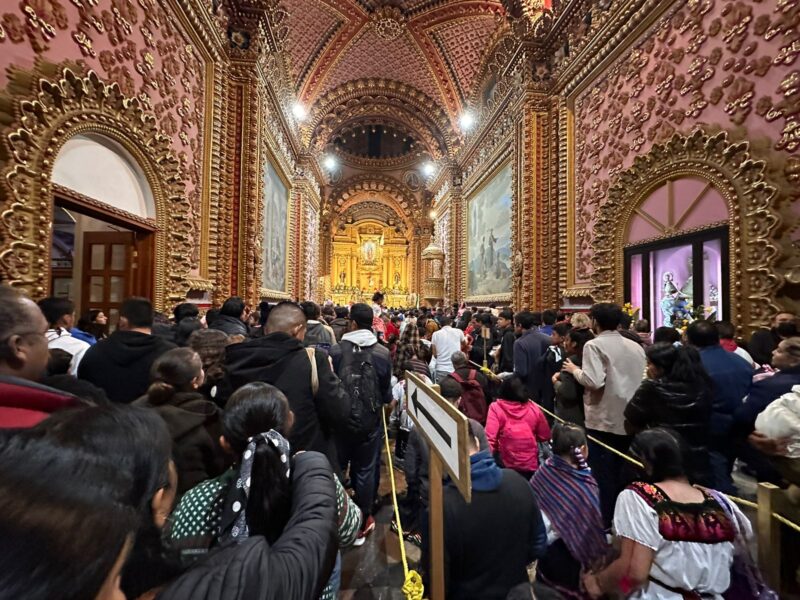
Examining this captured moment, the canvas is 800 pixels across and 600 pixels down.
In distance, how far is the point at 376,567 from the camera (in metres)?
2.46

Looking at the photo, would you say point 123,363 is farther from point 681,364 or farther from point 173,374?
point 681,364

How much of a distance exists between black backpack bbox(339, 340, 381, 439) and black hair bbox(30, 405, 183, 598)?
196 centimetres

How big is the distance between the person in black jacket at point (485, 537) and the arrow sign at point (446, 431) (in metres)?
0.27

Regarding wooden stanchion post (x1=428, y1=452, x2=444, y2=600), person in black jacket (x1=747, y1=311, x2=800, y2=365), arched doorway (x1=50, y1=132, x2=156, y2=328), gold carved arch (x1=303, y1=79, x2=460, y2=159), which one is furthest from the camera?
gold carved arch (x1=303, y1=79, x2=460, y2=159)

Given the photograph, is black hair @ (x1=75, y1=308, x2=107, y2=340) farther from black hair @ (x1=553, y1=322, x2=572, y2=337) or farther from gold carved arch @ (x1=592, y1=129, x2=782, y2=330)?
gold carved arch @ (x1=592, y1=129, x2=782, y2=330)

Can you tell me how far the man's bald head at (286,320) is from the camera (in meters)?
2.25

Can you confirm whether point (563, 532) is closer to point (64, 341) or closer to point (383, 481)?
point (383, 481)

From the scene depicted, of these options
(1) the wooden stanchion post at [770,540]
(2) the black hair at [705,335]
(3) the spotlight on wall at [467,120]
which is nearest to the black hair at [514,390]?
(1) the wooden stanchion post at [770,540]

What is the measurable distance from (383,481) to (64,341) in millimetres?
2869

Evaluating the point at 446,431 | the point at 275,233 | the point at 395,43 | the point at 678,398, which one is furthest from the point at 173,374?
the point at 395,43

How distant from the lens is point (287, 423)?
1302mm

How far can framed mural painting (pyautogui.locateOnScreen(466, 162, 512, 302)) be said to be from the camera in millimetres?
10535

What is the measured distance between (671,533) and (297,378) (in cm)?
169

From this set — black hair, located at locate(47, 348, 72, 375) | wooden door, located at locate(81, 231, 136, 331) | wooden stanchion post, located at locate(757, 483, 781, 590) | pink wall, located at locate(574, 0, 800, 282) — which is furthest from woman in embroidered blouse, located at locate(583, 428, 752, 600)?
wooden door, located at locate(81, 231, 136, 331)
